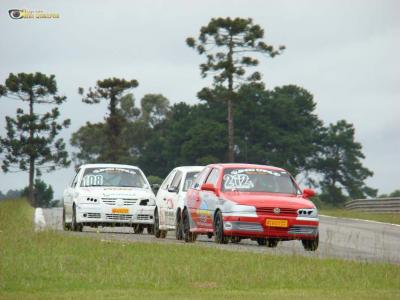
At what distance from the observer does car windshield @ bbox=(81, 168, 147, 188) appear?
29.6 meters

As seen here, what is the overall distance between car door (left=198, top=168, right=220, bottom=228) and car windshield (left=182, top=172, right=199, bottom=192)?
2162mm

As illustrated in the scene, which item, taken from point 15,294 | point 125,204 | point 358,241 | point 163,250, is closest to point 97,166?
point 125,204

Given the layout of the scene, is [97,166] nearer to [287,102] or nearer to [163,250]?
[163,250]

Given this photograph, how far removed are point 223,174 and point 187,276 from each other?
8.53m

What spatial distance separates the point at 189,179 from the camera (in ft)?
89.4

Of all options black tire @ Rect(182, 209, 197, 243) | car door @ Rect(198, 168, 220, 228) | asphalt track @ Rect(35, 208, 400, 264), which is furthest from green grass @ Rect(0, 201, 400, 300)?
black tire @ Rect(182, 209, 197, 243)

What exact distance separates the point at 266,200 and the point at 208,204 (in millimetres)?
1427

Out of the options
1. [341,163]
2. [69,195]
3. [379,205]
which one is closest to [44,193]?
[341,163]

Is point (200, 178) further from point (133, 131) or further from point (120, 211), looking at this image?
point (133, 131)

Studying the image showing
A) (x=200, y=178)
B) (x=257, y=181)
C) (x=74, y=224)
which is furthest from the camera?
(x=74, y=224)

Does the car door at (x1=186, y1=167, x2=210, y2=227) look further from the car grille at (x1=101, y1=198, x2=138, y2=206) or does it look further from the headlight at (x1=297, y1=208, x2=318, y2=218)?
the car grille at (x1=101, y1=198, x2=138, y2=206)

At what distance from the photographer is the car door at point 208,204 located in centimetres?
2370

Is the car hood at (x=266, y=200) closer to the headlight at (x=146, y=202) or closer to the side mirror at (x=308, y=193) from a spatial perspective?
the side mirror at (x=308, y=193)

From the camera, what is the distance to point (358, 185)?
465ft
